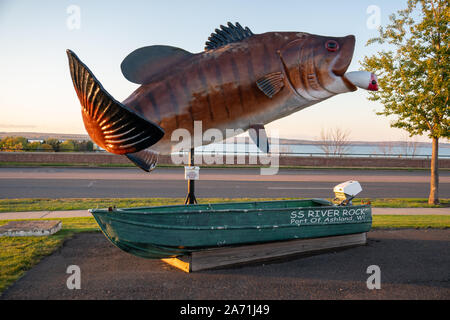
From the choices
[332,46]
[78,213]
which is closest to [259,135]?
[332,46]

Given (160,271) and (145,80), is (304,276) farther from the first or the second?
(145,80)

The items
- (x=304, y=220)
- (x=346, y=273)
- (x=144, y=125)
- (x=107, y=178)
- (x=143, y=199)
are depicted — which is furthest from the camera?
(x=107, y=178)

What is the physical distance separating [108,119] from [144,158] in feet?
2.46

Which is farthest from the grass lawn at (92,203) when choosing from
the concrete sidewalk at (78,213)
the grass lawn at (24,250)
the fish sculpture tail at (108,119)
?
the fish sculpture tail at (108,119)

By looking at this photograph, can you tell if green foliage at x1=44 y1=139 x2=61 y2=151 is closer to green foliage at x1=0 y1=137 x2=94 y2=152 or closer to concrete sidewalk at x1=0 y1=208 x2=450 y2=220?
green foliage at x1=0 y1=137 x2=94 y2=152

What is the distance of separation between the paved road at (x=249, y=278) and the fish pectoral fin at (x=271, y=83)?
3047 millimetres

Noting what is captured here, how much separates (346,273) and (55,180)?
15766 mm

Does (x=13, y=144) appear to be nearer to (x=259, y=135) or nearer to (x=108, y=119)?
(x=108, y=119)

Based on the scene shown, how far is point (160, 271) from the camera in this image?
588cm

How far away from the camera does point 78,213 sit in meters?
10.6

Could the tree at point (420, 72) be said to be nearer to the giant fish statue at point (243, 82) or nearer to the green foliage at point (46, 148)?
the giant fish statue at point (243, 82)

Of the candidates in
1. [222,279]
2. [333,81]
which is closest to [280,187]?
[222,279]

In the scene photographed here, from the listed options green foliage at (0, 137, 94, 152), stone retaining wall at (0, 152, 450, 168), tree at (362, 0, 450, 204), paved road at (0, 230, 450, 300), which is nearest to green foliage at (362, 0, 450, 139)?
tree at (362, 0, 450, 204)

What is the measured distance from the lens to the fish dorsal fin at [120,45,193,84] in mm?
3395
